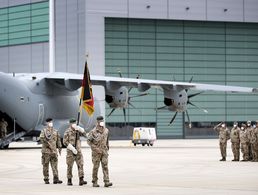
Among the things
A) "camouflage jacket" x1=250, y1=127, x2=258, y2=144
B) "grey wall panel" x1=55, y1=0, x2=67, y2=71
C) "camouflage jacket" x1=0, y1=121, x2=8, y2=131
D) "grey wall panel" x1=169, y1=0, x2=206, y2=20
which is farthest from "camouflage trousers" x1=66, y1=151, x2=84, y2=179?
"grey wall panel" x1=169, y1=0, x2=206, y2=20

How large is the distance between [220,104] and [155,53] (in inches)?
402

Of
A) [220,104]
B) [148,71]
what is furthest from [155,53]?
[220,104]

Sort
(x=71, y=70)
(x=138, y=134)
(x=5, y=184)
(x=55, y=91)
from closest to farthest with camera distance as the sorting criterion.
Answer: (x=5, y=184)
(x=55, y=91)
(x=138, y=134)
(x=71, y=70)

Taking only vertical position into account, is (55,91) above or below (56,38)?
below

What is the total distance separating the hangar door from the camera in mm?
84125

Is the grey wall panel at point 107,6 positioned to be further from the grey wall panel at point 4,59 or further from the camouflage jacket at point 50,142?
the camouflage jacket at point 50,142

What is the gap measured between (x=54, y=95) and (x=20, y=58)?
3884 centimetres

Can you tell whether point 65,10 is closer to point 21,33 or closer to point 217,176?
point 21,33

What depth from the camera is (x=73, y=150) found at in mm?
21078

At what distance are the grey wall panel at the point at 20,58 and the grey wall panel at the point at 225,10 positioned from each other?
20559 millimetres

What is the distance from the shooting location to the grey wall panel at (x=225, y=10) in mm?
85000

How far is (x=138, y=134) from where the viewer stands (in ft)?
192

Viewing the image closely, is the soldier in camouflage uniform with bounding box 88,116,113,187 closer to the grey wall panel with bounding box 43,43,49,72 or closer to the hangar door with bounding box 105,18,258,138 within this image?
the hangar door with bounding box 105,18,258,138

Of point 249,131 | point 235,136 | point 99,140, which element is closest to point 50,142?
point 99,140
